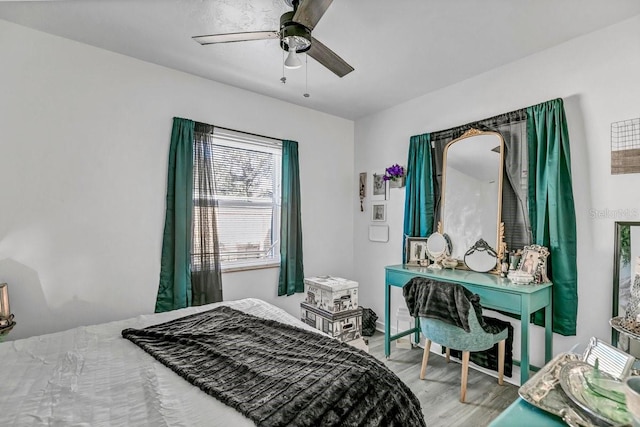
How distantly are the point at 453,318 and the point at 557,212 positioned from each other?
107cm

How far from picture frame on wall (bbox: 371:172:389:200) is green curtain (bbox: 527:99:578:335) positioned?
1549 millimetres

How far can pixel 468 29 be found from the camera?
6.83ft

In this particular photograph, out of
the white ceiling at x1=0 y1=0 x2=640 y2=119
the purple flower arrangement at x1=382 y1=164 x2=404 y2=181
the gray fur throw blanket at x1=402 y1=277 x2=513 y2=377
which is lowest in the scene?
the gray fur throw blanket at x1=402 y1=277 x2=513 y2=377

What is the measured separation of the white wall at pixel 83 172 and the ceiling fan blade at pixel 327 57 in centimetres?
140

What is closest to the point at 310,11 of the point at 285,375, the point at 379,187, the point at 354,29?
the point at 354,29

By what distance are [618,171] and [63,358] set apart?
131 inches

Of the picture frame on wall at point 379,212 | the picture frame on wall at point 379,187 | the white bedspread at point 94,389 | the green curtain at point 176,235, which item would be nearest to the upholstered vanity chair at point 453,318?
the picture frame on wall at point 379,212

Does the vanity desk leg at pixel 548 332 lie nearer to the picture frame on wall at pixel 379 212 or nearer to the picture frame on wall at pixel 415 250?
the picture frame on wall at pixel 415 250

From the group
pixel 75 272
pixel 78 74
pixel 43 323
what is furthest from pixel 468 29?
pixel 43 323

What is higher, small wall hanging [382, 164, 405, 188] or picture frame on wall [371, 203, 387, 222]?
small wall hanging [382, 164, 405, 188]

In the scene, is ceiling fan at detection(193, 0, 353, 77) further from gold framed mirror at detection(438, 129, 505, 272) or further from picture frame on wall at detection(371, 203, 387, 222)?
picture frame on wall at detection(371, 203, 387, 222)

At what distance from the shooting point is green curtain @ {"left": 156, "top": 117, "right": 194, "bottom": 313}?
2.60 metres

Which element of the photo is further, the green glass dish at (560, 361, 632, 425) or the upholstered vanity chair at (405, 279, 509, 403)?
the upholstered vanity chair at (405, 279, 509, 403)

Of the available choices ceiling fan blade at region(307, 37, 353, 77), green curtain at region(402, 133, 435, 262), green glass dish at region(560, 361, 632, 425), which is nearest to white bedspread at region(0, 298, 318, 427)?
green glass dish at region(560, 361, 632, 425)
